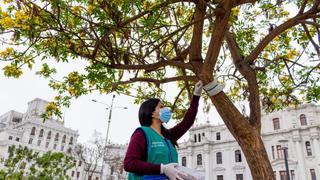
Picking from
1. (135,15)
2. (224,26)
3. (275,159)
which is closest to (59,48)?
(135,15)

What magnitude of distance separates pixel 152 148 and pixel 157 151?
48 millimetres

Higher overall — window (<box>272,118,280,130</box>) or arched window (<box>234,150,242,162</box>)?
window (<box>272,118,280,130</box>)

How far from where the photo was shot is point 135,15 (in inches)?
179

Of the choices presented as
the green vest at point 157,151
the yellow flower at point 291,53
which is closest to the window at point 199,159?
the yellow flower at point 291,53

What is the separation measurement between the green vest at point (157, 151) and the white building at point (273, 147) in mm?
28363

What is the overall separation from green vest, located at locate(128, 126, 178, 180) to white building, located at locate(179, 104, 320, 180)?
28.4 meters

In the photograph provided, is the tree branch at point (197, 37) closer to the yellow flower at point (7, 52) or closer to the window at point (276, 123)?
the yellow flower at point (7, 52)

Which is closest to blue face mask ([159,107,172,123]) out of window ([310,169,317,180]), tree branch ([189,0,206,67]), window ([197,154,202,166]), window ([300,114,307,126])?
tree branch ([189,0,206,67])

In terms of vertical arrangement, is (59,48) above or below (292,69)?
below

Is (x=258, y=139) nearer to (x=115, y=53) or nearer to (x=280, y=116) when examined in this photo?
(x=115, y=53)

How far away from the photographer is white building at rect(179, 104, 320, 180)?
28.5 meters

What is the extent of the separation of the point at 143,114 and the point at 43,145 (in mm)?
59909

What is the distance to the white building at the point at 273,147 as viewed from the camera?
28.5 m

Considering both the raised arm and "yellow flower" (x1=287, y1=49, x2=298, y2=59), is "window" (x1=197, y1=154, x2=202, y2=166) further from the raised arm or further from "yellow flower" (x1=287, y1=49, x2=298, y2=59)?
the raised arm
